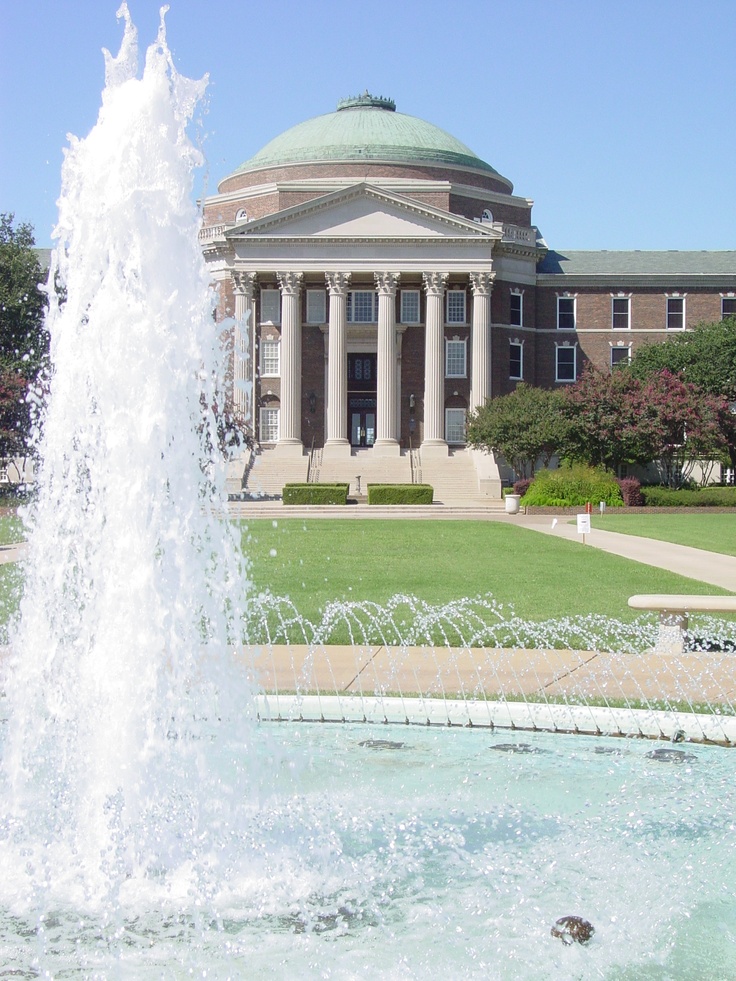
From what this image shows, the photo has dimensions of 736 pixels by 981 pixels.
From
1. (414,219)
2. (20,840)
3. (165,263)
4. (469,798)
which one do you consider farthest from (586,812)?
(414,219)

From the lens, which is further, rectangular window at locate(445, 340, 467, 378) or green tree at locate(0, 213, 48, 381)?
rectangular window at locate(445, 340, 467, 378)

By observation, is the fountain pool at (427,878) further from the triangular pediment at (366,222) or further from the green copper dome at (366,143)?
the green copper dome at (366,143)

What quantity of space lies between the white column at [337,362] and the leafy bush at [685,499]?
20870 millimetres

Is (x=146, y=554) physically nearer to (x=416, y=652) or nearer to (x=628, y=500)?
(x=416, y=652)

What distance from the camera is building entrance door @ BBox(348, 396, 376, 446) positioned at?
234ft

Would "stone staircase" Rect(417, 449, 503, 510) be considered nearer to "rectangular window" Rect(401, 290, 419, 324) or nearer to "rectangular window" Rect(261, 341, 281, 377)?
"rectangular window" Rect(401, 290, 419, 324)

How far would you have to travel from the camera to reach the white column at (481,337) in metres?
67.0

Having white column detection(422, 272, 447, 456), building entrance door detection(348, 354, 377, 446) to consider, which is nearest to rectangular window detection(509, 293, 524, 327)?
white column detection(422, 272, 447, 456)

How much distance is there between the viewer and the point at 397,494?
52.1 m

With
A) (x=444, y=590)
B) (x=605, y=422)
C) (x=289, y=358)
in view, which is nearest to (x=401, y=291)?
(x=289, y=358)

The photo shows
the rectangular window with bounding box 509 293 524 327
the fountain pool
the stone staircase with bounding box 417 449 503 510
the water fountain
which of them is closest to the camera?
the fountain pool

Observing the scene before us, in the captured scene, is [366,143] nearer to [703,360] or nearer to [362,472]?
[362,472]

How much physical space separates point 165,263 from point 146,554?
2.19 metres

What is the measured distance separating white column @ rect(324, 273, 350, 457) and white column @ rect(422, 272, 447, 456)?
4782 mm
